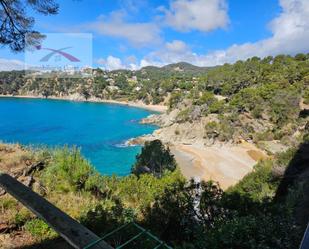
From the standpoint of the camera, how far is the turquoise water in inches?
1213

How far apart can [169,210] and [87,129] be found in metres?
45.5

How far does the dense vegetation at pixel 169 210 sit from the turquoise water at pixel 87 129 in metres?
19.4

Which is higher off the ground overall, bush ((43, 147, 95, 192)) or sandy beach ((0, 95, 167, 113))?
bush ((43, 147, 95, 192))

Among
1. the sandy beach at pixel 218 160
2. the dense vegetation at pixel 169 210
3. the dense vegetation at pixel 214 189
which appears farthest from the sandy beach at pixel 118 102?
the dense vegetation at pixel 169 210

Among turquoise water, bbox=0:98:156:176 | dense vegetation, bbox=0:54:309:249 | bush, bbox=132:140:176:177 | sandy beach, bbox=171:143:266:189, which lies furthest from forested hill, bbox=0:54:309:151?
bush, bbox=132:140:176:177

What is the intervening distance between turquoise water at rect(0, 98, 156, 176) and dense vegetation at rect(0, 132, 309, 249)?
19408 mm

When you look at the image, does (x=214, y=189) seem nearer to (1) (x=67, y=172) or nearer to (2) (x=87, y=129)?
(1) (x=67, y=172)

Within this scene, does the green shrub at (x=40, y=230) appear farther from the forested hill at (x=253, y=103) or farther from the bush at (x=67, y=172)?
the forested hill at (x=253, y=103)

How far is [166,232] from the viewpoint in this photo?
13.1 feet

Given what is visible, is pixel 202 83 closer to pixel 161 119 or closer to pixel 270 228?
pixel 161 119

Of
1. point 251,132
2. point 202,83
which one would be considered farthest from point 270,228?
point 202,83

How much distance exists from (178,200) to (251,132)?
30.1m

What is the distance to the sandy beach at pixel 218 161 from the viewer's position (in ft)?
71.1

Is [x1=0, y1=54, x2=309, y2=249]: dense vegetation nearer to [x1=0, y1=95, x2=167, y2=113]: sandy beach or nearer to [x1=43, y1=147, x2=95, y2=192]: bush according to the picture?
[x1=43, y1=147, x2=95, y2=192]: bush
